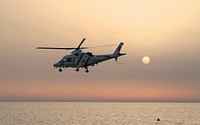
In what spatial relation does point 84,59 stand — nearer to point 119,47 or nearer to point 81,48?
point 81,48

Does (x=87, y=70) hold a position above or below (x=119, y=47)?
below

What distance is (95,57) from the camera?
93062mm

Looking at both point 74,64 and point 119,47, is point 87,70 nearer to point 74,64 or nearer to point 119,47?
point 74,64

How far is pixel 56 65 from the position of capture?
306ft

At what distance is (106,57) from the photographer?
3748 inches

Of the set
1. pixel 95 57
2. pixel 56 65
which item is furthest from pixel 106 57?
pixel 56 65

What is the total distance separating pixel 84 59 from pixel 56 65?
263 inches

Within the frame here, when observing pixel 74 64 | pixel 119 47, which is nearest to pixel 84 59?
pixel 74 64

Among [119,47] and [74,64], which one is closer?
[74,64]

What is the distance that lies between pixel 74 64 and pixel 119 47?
41.9 ft

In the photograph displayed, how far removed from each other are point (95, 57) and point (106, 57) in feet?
10.3

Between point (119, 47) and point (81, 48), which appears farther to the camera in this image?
point (119, 47)

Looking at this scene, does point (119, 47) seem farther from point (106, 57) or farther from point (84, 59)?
point (84, 59)

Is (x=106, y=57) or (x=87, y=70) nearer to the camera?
(x=87, y=70)
